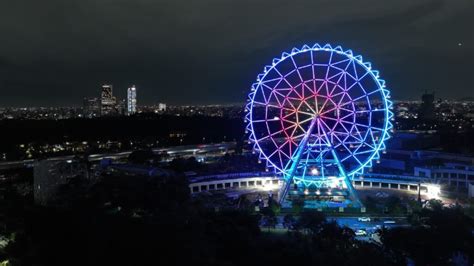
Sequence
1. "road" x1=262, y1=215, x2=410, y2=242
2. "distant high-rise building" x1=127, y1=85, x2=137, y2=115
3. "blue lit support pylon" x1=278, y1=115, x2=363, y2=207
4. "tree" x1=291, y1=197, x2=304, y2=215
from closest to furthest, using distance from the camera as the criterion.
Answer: "road" x1=262, y1=215, x2=410, y2=242 < "tree" x1=291, y1=197, x2=304, y2=215 < "blue lit support pylon" x1=278, y1=115, x2=363, y2=207 < "distant high-rise building" x1=127, y1=85, x2=137, y2=115

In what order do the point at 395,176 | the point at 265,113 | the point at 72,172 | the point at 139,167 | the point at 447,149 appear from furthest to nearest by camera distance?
the point at 447,149 < the point at 139,167 < the point at 395,176 < the point at 72,172 < the point at 265,113

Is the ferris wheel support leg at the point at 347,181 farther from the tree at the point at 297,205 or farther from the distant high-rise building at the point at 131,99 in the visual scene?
the distant high-rise building at the point at 131,99

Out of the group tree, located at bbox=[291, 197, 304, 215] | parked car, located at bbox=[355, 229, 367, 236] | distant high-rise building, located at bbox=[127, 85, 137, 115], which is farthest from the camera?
distant high-rise building, located at bbox=[127, 85, 137, 115]

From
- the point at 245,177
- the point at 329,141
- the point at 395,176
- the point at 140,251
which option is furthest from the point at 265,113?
the point at 140,251

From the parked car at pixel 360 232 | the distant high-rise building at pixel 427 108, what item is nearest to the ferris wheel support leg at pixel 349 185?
the parked car at pixel 360 232

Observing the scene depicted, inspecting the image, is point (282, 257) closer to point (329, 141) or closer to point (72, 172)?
point (329, 141)

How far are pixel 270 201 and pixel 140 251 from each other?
1531cm

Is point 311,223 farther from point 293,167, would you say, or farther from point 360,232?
point 293,167

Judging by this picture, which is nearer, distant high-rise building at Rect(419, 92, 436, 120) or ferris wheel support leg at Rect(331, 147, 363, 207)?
ferris wheel support leg at Rect(331, 147, 363, 207)

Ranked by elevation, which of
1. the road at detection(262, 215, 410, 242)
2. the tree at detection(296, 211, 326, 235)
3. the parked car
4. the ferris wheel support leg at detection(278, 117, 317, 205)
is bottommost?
the road at detection(262, 215, 410, 242)

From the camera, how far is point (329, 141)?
88.0 feet

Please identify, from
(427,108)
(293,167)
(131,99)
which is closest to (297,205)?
(293,167)

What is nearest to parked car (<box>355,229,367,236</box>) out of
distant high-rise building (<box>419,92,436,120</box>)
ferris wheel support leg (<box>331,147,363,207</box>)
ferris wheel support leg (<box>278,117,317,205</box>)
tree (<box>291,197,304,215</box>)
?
tree (<box>291,197,304,215</box>)

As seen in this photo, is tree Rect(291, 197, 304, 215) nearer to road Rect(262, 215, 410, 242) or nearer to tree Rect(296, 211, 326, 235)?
road Rect(262, 215, 410, 242)
